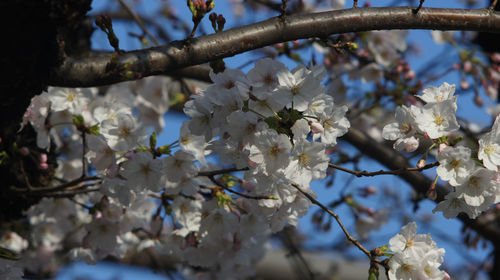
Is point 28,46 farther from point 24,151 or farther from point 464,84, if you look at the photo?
point 464,84

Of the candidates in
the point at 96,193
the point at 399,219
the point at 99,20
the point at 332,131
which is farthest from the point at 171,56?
the point at 399,219

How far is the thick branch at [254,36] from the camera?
5.68 feet

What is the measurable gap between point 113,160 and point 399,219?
3676mm

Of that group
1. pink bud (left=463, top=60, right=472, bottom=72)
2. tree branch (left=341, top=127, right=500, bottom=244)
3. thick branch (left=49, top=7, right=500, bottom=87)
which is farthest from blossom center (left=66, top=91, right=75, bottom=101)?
pink bud (left=463, top=60, right=472, bottom=72)

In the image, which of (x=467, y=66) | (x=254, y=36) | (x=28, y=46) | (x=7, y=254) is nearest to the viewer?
(x=28, y=46)

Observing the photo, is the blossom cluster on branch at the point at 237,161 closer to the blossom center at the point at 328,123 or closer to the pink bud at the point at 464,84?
the blossom center at the point at 328,123

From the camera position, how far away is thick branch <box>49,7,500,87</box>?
173 cm

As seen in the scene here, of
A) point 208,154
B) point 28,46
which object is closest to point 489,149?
point 208,154

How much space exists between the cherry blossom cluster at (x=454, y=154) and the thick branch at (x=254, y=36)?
28 centimetres

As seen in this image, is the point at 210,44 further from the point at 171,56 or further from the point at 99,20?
the point at 99,20

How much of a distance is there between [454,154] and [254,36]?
0.77 m

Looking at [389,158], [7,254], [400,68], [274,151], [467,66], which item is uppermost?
[467,66]

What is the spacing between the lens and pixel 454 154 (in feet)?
5.32

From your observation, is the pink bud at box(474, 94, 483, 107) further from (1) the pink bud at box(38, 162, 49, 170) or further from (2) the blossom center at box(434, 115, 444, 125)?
(1) the pink bud at box(38, 162, 49, 170)
